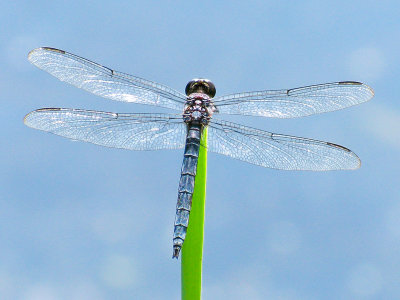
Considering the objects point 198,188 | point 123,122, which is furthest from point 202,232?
point 123,122

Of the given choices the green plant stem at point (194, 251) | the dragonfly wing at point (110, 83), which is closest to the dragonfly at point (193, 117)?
the dragonfly wing at point (110, 83)

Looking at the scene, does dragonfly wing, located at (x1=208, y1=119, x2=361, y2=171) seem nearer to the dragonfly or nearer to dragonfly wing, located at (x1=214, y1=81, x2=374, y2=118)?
the dragonfly

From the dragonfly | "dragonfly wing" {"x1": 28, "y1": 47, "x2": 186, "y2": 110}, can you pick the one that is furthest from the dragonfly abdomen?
"dragonfly wing" {"x1": 28, "y1": 47, "x2": 186, "y2": 110}

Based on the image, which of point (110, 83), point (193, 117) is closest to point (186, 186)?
point (193, 117)

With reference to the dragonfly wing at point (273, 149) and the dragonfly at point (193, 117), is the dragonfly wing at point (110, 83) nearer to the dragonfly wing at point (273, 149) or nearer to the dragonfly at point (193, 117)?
the dragonfly at point (193, 117)

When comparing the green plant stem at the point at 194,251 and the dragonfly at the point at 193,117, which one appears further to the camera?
the dragonfly at the point at 193,117

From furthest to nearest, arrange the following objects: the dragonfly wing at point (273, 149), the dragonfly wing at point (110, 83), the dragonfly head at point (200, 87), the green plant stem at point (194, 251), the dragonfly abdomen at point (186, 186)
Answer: the dragonfly head at point (200, 87) → the dragonfly wing at point (110, 83) → the dragonfly wing at point (273, 149) → the dragonfly abdomen at point (186, 186) → the green plant stem at point (194, 251)

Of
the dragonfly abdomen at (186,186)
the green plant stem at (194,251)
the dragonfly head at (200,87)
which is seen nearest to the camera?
the green plant stem at (194,251)

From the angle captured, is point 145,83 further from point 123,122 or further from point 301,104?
point 301,104

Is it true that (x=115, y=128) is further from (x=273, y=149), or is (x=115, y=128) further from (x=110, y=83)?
(x=273, y=149)
